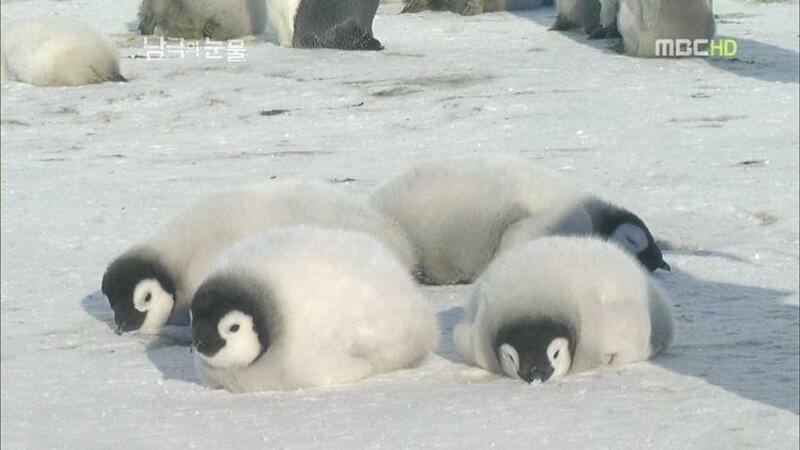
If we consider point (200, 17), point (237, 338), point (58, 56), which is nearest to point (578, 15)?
point (200, 17)

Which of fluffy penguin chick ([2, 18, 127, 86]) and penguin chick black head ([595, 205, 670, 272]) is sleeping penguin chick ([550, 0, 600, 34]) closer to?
fluffy penguin chick ([2, 18, 127, 86])

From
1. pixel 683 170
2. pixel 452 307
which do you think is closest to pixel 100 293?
pixel 452 307

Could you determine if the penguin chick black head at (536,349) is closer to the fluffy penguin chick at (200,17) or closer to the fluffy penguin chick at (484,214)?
the fluffy penguin chick at (484,214)

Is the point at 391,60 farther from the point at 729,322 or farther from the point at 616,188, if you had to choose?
the point at 729,322

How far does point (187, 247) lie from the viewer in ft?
14.3

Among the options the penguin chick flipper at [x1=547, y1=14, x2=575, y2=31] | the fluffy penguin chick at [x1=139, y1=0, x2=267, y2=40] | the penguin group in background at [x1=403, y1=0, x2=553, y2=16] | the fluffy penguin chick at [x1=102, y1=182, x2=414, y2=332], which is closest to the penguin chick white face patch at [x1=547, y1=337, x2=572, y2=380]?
the fluffy penguin chick at [x1=102, y1=182, x2=414, y2=332]

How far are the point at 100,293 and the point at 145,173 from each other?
2142 millimetres

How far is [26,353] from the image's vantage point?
13.5 feet

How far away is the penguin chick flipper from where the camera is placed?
1143 centimetres

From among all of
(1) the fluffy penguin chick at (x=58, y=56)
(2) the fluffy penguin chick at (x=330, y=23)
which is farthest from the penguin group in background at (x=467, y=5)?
(1) the fluffy penguin chick at (x=58, y=56)

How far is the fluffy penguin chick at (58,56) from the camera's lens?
9.23 m

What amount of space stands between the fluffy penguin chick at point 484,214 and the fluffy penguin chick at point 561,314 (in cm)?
68

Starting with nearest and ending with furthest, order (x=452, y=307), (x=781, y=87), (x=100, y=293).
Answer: (x=452, y=307) → (x=100, y=293) → (x=781, y=87)

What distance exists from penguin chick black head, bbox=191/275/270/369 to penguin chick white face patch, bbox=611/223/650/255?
141 centimetres
